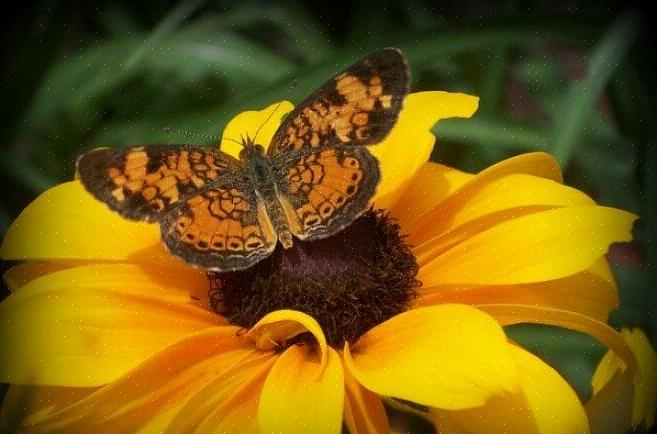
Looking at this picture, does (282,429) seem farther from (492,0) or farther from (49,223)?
(492,0)

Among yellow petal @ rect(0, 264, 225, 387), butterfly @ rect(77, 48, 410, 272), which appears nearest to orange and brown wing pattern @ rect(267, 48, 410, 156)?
butterfly @ rect(77, 48, 410, 272)

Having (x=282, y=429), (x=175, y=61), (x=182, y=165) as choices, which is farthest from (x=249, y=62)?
(x=282, y=429)

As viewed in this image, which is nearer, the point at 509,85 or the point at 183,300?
the point at 183,300

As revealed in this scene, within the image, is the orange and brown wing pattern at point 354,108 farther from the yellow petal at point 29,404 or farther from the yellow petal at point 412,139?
the yellow petal at point 29,404

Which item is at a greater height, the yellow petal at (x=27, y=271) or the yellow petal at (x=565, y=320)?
the yellow petal at (x=565, y=320)

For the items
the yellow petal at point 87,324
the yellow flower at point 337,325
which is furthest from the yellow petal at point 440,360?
the yellow petal at point 87,324

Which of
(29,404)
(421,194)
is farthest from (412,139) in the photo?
(29,404)

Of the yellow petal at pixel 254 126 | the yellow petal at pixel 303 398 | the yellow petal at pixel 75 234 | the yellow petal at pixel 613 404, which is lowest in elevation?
the yellow petal at pixel 613 404

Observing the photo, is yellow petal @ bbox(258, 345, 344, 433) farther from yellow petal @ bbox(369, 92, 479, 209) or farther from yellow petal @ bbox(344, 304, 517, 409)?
yellow petal @ bbox(369, 92, 479, 209)
